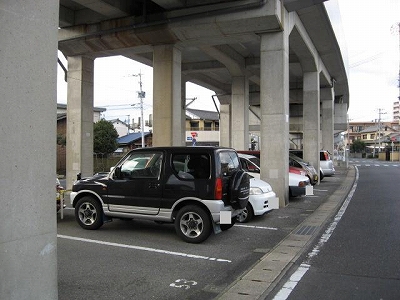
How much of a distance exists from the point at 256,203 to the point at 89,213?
380 centimetres

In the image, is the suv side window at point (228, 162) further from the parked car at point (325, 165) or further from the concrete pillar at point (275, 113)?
the parked car at point (325, 165)

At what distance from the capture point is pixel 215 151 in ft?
23.5

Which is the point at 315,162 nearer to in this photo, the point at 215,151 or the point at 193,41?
the point at 193,41

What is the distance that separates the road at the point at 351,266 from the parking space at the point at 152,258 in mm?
806

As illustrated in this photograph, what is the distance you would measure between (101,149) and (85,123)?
23045mm

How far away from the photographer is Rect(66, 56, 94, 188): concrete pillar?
1705 cm

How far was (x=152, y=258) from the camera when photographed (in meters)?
6.07

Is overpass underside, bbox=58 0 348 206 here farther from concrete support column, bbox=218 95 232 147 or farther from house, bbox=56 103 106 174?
house, bbox=56 103 106 174

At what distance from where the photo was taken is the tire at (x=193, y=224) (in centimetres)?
693

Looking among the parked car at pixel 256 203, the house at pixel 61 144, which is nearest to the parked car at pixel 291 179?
the parked car at pixel 256 203

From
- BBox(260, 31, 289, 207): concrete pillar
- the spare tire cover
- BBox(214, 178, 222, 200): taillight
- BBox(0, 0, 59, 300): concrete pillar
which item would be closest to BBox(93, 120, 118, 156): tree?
BBox(260, 31, 289, 207): concrete pillar

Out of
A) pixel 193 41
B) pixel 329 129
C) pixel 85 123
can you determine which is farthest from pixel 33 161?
pixel 329 129

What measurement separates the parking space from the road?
2.64ft

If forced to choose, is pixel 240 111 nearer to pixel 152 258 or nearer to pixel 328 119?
pixel 328 119
